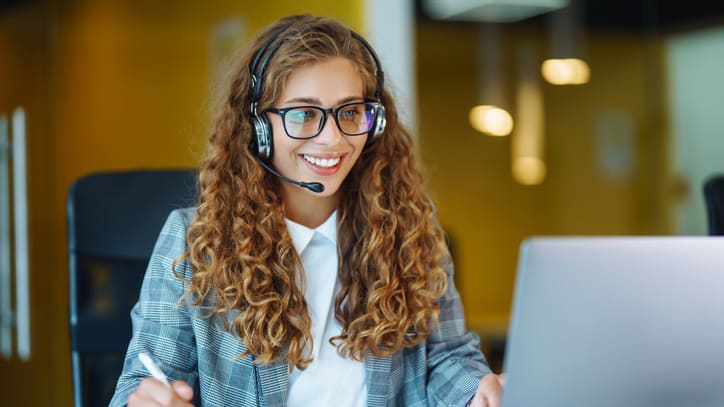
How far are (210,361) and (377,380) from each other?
27 centimetres

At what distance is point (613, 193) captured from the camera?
4.60 metres

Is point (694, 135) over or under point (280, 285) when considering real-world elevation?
over

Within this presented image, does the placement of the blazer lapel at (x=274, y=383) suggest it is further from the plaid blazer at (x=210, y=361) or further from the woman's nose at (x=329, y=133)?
the woman's nose at (x=329, y=133)

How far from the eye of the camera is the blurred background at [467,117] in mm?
3664

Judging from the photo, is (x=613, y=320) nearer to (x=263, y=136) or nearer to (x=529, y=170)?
(x=263, y=136)

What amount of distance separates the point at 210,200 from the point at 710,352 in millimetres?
819

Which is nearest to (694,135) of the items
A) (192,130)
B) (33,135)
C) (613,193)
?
(613,193)

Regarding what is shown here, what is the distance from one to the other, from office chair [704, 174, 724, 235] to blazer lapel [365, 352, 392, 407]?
877 millimetres

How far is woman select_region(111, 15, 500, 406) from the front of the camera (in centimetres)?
134

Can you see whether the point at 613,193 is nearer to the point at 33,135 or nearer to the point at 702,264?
the point at 33,135

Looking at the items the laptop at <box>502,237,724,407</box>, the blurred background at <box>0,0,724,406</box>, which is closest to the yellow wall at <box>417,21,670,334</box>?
the blurred background at <box>0,0,724,406</box>

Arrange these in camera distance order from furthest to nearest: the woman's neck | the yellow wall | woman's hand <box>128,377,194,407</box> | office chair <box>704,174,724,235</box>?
the yellow wall, office chair <box>704,174,724,235</box>, the woman's neck, woman's hand <box>128,377,194,407</box>

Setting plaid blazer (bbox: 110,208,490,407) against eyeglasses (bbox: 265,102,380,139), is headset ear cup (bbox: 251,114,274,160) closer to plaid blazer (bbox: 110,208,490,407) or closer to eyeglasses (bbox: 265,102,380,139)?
eyeglasses (bbox: 265,102,380,139)

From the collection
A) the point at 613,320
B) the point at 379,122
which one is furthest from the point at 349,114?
the point at 613,320
